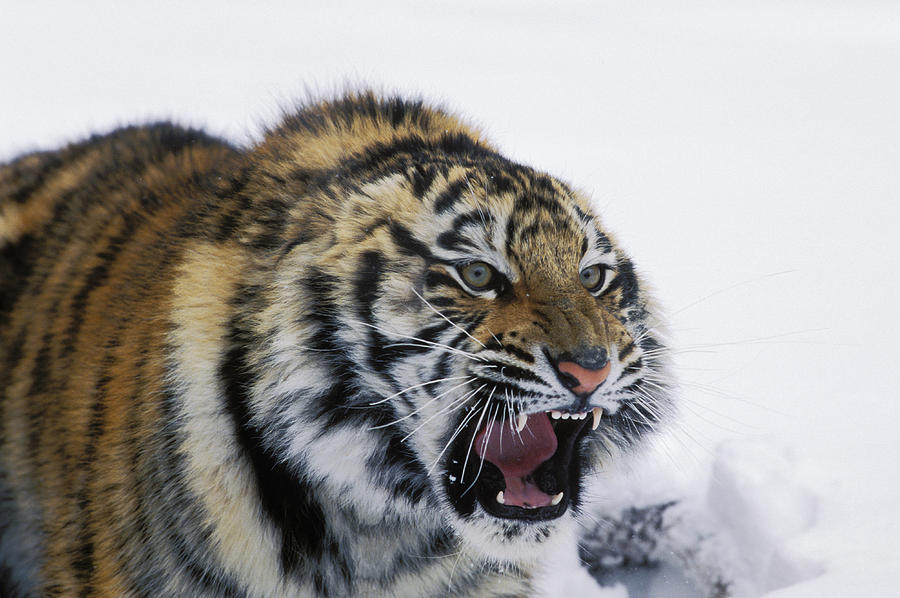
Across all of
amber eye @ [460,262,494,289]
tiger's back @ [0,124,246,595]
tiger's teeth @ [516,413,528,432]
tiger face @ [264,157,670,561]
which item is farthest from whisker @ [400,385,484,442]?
tiger's back @ [0,124,246,595]

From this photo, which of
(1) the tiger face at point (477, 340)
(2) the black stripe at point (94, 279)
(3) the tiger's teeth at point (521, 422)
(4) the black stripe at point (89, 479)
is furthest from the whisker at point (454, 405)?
(2) the black stripe at point (94, 279)

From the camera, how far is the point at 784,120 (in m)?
7.70

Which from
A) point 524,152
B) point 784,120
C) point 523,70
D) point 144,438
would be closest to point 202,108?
point 524,152

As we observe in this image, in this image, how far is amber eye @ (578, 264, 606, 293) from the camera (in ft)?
6.70

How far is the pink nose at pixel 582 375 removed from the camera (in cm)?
177

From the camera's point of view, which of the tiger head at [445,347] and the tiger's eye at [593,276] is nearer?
the tiger head at [445,347]

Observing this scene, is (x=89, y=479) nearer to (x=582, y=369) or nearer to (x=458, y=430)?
(x=458, y=430)

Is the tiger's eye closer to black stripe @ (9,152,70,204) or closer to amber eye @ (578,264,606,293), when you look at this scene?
amber eye @ (578,264,606,293)

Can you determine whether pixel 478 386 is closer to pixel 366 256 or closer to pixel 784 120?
pixel 366 256

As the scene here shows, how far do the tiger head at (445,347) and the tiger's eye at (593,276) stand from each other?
2 cm

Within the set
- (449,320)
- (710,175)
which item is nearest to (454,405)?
(449,320)

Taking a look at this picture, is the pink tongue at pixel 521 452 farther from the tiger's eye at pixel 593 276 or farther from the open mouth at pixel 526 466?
the tiger's eye at pixel 593 276

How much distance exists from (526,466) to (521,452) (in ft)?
0.10

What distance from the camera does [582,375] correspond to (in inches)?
69.9
